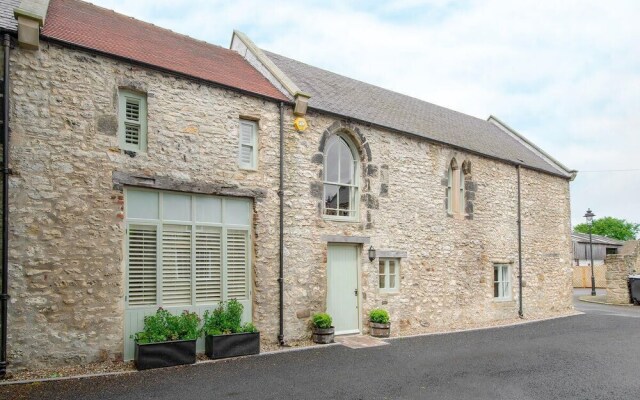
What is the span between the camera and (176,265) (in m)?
9.37

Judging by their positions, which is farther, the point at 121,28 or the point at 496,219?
the point at 496,219

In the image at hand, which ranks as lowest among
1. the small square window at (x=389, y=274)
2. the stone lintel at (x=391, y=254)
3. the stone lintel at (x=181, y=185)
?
the small square window at (x=389, y=274)

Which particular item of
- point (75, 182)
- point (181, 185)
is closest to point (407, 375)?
point (181, 185)

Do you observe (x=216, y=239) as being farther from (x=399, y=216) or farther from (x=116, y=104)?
(x=399, y=216)

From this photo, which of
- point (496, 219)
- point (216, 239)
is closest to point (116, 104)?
point (216, 239)

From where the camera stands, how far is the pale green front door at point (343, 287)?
11.6m

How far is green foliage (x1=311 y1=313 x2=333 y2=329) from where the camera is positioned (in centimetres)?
1084

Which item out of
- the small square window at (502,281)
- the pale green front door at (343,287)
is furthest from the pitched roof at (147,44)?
the small square window at (502,281)

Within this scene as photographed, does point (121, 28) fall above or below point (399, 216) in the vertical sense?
above

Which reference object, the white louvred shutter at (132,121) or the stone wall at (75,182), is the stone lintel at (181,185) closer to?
the stone wall at (75,182)

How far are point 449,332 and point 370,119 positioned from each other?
20.4 feet

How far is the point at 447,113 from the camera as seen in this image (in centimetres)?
1962

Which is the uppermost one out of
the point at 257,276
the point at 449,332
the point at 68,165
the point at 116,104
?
the point at 116,104

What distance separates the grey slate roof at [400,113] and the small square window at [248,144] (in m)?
1.73
